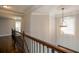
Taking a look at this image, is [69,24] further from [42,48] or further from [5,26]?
[5,26]

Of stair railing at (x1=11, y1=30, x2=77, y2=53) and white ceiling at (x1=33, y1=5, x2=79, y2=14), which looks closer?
stair railing at (x1=11, y1=30, x2=77, y2=53)

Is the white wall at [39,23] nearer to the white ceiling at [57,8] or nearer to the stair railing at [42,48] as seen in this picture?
the white ceiling at [57,8]

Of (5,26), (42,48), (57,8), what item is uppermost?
(57,8)

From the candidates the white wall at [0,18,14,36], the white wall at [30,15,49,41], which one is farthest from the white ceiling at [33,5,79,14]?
the white wall at [0,18,14,36]

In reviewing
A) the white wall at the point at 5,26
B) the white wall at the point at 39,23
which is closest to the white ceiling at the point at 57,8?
the white wall at the point at 39,23

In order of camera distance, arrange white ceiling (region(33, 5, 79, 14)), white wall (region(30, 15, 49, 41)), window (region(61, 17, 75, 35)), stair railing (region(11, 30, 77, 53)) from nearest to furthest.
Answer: stair railing (region(11, 30, 77, 53))
white ceiling (region(33, 5, 79, 14))
window (region(61, 17, 75, 35))
white wall (region(30, 15, 49, 41))

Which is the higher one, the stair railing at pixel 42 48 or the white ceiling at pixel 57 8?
the white ceiling at pixel 57 8

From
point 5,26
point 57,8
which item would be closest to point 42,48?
point 5,26

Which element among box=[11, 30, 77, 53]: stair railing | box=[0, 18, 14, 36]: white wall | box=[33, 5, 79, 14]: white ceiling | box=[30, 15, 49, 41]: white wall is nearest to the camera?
box=[11, 30, 77, 53]: stair railing

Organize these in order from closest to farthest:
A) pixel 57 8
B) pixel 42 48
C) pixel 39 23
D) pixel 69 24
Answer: pixel 42 48, pixel 69 24, pixel 57 8, pixel 39 23

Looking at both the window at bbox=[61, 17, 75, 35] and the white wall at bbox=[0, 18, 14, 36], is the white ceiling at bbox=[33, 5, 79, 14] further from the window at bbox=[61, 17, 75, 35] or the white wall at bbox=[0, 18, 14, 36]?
the white wall at bbox=[0, 18, 14, 36]
